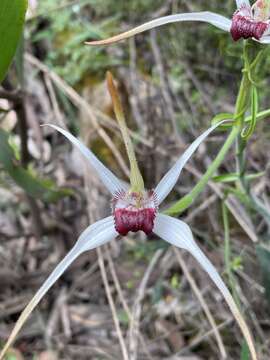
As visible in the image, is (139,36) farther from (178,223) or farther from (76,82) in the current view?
(178,223)

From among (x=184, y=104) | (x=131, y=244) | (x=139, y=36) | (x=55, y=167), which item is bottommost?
(x=131, y=244)

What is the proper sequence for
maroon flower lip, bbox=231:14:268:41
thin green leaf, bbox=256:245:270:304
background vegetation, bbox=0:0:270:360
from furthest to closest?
background vegetation, bbox=0:0:270:360, thin green leaf, bbox=256:245:270:304, maroon flower lip, bbox=231:14:268:41

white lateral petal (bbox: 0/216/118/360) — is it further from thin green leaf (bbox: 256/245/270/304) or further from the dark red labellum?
thin green leaf (bbox: 256/245/270/304)

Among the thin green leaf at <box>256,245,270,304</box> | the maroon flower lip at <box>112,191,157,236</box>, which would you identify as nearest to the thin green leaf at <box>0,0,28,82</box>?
the maroon flower lip at <box>112,191,157,236</box>

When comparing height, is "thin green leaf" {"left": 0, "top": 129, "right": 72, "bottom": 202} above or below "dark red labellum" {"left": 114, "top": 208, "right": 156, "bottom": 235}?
below

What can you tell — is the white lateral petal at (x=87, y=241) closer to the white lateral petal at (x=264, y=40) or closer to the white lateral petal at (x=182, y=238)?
the white lateral petal at (x=182, y=238)

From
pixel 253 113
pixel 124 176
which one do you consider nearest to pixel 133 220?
pixel 253 113

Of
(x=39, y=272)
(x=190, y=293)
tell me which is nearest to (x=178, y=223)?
(x=190, y=293)
